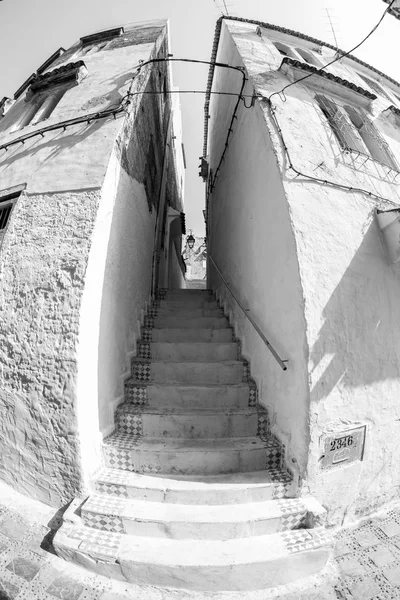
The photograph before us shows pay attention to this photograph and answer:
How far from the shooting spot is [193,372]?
3.92 metres

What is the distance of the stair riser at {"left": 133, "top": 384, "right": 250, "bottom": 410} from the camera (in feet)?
11.6

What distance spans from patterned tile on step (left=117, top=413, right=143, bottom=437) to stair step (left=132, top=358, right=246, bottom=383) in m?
0.71

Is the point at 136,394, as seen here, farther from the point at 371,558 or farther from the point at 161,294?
the point at 161,294

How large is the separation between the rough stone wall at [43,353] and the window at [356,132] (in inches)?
178

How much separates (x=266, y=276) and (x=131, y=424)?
285 cm

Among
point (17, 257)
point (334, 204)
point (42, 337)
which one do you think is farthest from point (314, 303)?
point (17, 257)

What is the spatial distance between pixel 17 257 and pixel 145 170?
11.4 ft

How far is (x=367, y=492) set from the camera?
2807 mm

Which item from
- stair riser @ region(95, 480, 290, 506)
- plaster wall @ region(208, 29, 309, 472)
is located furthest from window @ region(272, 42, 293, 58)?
stair riser @ region(95, 480, 290, 506)

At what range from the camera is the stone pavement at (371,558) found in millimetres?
2008

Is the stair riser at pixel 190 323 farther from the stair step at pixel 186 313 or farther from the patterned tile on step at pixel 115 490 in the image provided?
the patterned tile on step at pixel 115 490

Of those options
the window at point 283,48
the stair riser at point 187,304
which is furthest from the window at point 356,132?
the stair riser at point 187,304

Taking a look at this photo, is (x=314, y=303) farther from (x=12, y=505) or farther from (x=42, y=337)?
(x=12, y=505)

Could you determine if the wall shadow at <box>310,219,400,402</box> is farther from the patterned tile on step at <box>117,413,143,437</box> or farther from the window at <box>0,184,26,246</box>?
the window at <box>0,184,26,246</box>
